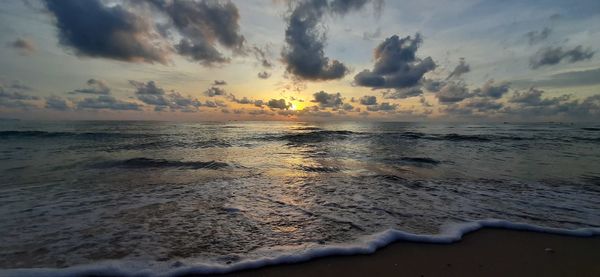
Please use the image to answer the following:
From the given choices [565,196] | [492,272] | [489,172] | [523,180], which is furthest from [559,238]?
[489,172]

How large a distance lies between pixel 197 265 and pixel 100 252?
151 centimetres

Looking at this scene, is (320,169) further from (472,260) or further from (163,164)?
(472,260)

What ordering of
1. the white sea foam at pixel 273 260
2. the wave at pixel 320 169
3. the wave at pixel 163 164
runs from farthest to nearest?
the wave at pixel 163 164 → the wave at pixel 320 169 → the white sea foam at pixel 273 260

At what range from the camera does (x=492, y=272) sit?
10.8ft

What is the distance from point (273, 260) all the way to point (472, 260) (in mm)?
2584

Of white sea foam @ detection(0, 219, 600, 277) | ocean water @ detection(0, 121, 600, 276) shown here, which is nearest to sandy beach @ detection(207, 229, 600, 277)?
white sea foam @ detection(0, 219, 600, 277)

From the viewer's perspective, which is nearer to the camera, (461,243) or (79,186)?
(461,243)

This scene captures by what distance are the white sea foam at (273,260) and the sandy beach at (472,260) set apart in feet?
0.31

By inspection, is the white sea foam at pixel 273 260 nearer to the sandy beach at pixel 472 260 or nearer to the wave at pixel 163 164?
the sandy beach at pixel 472 260

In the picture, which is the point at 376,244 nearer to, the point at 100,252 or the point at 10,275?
the point at 100,252

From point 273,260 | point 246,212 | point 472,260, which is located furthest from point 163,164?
point 472,260

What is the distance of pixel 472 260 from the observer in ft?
11.9

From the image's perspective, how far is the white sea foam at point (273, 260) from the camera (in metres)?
3.33

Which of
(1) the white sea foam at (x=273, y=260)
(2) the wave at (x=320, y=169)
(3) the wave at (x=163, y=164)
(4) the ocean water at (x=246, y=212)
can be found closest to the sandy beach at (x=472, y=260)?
(1) the white sea foam at (x=273, y=260)
